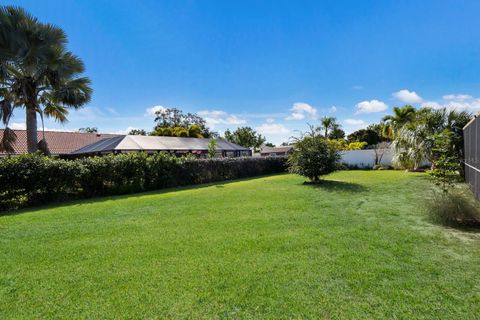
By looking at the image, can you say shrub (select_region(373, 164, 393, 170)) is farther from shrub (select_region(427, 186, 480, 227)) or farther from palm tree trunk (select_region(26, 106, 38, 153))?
palm tree trunk (select_region(26, 106, 38, 153))

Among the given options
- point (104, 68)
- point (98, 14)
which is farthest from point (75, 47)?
point (98, 14)

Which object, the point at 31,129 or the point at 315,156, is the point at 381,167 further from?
the point at 31,129

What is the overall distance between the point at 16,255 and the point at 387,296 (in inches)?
210

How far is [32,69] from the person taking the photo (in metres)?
12.6

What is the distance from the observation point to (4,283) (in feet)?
10.7

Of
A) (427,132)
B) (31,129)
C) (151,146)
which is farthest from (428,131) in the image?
(151,146)

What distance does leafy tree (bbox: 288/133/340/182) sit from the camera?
467 inches

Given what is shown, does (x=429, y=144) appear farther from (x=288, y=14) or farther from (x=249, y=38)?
(x=249, y=38)

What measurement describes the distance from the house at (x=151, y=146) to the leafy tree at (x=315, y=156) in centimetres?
1621

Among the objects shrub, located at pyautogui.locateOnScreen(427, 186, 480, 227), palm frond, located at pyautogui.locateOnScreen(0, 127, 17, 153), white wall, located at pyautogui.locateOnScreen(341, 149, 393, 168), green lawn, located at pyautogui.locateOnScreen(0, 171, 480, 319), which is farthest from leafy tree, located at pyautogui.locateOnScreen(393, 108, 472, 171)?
palm frond, located at pyautogui.locateOnScreen(0, 127, 17, 153)

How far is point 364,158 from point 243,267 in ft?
72.8

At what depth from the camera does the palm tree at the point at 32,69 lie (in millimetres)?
11828

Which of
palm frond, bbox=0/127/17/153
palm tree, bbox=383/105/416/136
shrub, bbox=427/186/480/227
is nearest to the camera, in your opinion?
shrub, bbox=427/186/480/227

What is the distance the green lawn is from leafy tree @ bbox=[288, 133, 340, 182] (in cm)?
551
